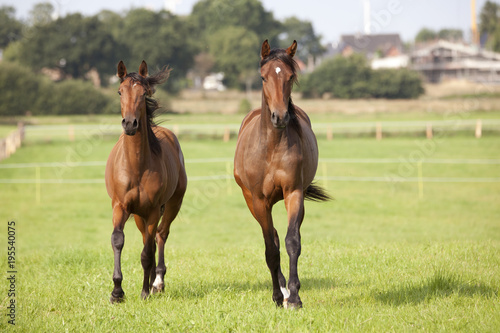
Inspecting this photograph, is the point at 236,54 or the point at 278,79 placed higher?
the point at 236,54

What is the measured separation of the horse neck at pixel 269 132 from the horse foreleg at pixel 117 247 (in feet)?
5.73

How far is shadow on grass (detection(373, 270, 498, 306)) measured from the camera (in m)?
5.66

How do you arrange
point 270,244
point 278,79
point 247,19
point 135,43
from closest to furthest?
point 278,79
point 270,244
point 135,43
point 247,19

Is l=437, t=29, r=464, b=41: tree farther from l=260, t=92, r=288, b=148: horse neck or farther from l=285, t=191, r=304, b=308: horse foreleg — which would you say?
l=285, t=191, r=304, b=308: horse foreleg

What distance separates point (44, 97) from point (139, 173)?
5366 cm

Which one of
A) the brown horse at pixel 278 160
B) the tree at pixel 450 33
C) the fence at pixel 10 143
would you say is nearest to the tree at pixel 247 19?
the fence at pixel 10 143

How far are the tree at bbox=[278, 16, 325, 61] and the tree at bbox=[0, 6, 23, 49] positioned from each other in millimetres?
37658

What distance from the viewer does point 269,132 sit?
19.0 ft

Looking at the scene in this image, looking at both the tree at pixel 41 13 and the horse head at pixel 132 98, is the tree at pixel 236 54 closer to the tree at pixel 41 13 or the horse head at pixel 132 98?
the tree at pixel 41 13

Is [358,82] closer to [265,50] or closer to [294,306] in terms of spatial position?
[265,50]

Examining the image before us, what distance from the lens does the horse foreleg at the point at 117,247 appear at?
599 cm

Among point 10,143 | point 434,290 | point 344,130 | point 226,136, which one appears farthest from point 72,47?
point 434,290

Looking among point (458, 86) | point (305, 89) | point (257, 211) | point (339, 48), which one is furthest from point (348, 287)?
point (339, 48)

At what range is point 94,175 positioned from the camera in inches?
1112
